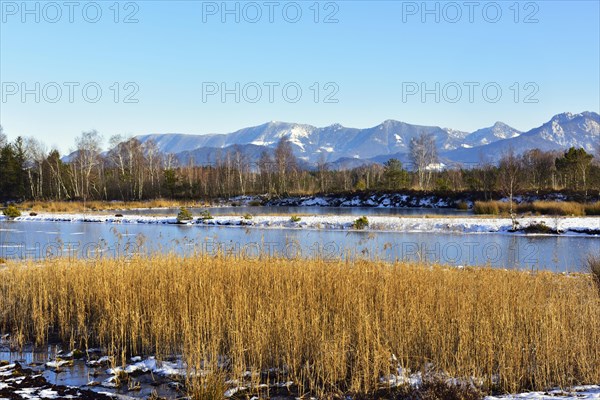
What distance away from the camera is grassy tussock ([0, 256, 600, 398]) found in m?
5.86

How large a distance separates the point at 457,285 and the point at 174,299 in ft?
15.6

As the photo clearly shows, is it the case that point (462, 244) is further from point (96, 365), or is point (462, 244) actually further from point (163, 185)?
point (163, 185)

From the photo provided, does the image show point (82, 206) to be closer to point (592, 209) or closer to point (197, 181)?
point (197, 181)

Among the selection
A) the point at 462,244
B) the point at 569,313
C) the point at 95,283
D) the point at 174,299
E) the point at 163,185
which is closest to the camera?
the point at 569,313

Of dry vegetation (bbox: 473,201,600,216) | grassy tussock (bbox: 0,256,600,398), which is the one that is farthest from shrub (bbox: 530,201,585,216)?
grassy tussock (bbox: 0,256,600,398)

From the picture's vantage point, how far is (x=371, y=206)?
185 feet

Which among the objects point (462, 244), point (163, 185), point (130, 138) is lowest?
point (462, 244)

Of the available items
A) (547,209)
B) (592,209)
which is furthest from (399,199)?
(592,209)

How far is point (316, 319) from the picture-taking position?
646 cm

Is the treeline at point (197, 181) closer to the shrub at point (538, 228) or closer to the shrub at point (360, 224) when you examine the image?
the shrub at point (538, 228)

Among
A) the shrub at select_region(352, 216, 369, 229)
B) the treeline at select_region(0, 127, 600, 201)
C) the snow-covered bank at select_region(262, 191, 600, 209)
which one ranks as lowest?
the shrub at select_region(352, 216, 369, 229)

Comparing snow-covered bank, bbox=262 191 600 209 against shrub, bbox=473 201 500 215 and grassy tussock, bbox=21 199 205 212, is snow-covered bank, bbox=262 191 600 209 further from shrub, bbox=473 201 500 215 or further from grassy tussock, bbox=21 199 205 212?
grassy tussock, bbox=21 199 205 212

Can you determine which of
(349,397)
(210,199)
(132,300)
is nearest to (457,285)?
(349,397)

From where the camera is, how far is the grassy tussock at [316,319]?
5.86 metres
